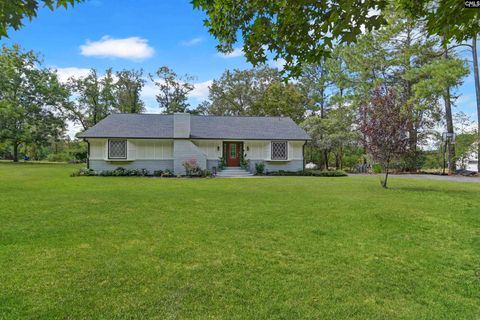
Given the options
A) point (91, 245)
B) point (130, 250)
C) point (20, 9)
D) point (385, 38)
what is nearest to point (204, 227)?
point (130, 250)

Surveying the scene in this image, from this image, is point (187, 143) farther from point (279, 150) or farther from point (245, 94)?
point (245, 94)

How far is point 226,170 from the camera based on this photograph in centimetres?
2011

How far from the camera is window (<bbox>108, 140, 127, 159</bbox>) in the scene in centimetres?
1888


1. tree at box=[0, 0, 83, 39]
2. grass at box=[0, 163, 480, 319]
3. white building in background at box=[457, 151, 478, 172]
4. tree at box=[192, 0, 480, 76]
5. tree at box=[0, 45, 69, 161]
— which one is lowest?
grass at box=[0, 163, 480, 319]

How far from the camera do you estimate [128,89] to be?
118 feet

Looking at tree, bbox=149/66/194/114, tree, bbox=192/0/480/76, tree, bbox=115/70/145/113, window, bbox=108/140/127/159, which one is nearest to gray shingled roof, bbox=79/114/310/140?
window, bbox=108/140/127/159

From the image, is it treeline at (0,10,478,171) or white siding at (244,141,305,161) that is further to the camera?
treeline at (0,10,478,171)

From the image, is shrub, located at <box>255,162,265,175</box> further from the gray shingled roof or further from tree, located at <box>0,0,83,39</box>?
tree, located at <box>0,0,83,39</box>

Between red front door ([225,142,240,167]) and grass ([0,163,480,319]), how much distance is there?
1332cm

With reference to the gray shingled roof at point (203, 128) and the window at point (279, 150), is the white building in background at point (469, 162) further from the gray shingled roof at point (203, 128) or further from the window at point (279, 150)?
the window at point (279, 150)

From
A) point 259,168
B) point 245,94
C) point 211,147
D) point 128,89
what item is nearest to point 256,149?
point 259,168

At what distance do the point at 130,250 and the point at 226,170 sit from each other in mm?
15704

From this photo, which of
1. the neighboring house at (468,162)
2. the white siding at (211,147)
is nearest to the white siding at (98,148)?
the white siding at (211,147)

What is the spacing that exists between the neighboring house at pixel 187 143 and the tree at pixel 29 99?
13.4m
